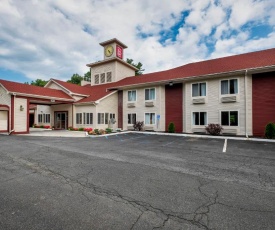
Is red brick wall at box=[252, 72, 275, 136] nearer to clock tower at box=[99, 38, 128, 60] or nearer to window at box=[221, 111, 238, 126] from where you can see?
window at box=[221, 111, 238, 126]

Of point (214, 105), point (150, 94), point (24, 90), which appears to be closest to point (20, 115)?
point (24, 90)

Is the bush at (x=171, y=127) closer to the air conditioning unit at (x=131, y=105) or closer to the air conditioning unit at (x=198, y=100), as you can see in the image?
the air conditioning unit at (x=198, y=100)

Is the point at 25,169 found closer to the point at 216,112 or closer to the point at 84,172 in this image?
the point at 84,172

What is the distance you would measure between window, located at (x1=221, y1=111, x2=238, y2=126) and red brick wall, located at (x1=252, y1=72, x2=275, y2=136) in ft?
4.98

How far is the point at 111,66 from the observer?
27797 mm

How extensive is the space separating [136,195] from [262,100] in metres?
16.2

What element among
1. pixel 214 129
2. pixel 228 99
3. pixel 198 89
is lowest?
pixel 214 129

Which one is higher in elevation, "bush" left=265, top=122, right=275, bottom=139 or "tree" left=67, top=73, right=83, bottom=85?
"tree" left=67, top=73, right=83, bottom=85

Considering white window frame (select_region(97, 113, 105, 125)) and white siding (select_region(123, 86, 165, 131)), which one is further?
white window frame (select_region(97, 113, 105, 125))

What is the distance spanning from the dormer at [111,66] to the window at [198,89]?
1391 centimetres

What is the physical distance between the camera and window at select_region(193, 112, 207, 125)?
17.2 m

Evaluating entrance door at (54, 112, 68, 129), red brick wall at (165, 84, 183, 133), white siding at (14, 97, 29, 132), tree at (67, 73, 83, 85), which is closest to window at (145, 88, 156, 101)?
red brick wall at (165, 84, 183, 133)

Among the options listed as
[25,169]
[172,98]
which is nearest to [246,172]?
[25,169]

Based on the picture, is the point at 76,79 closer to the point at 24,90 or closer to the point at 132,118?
the point at 24,90
